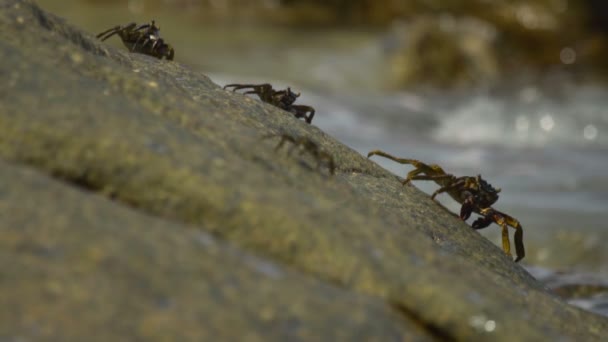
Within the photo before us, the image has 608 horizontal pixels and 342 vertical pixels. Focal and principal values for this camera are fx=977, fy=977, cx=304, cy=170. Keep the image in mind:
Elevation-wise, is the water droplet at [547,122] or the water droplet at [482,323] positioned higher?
the water droplet at [547,122]

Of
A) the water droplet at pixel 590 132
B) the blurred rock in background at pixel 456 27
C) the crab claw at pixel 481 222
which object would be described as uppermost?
the blurred rock in background at pixel 456 27

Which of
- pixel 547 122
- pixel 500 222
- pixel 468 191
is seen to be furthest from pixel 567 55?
pixel 468 191

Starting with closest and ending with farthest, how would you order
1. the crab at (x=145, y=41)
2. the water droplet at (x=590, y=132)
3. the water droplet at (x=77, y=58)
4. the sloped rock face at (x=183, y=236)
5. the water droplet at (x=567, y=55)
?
the sloped rock face at (x=183, y=236) < the water droplet at (x=77, y=58) < the crab at (x=145, y=41) < the water droplet at (x=590, y=132) < the water droplet at (x=567, y=55)

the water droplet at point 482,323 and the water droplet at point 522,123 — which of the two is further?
the water droplet at point 522,123

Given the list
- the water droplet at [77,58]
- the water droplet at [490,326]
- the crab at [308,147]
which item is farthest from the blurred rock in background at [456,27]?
the water droplet at [490,326]

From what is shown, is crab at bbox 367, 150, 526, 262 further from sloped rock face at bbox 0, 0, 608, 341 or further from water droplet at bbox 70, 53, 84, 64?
water droplet at bbox 70, 53, 84, 64

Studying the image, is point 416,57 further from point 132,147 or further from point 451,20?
point 132,147

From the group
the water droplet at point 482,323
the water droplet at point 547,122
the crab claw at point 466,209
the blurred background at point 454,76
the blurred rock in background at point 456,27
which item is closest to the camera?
the water droplet at point 482,323

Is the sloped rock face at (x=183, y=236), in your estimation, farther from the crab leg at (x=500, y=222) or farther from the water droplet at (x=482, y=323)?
the crab leg at (x=500, y=222)

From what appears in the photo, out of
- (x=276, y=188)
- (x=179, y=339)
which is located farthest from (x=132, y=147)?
(x=179, y=339)
